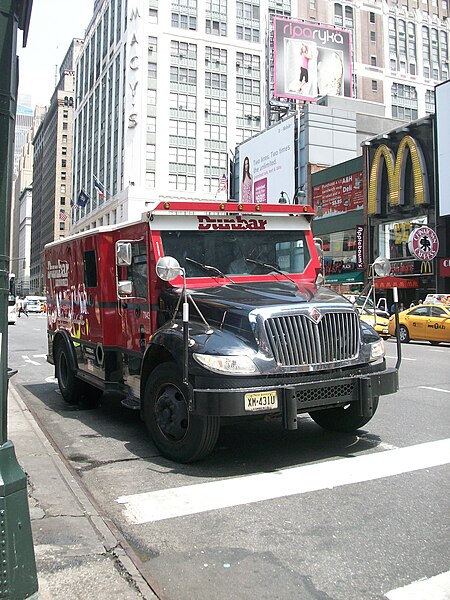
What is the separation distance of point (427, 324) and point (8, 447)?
18707 millimetres

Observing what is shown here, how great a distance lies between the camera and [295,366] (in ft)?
16.6

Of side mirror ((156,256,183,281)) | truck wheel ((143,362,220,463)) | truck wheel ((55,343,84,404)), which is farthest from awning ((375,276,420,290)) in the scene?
side mirror ((156,256,183,281))

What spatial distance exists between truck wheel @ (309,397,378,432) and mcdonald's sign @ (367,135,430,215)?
25582 millimetres

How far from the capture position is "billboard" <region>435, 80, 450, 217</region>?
28.4 m

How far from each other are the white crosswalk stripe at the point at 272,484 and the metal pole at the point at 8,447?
1468mm

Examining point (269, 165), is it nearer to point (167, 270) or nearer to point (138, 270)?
point (138, 270)

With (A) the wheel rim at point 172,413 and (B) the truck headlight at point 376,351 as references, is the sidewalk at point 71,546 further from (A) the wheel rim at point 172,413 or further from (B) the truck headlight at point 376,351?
(B) the truck headlight at point 376,351

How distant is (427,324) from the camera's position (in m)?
19.6

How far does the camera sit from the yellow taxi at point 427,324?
62.4 ft

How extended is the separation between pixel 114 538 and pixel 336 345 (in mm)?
2730

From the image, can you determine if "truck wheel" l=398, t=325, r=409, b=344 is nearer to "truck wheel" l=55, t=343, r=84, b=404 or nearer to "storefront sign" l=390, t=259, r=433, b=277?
"storefront sign" l=390, t=259, r=433, b=277

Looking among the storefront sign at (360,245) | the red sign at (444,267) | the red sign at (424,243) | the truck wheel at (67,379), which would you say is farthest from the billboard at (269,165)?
the truck wheel at (67,379)

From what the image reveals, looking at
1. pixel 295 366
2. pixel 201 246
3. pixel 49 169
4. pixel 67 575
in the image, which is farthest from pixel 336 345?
pixel 49 169

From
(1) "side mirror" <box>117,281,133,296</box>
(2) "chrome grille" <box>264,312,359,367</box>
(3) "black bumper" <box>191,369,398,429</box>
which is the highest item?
(1) "side mirror" <box>117,281,133,296</box>
